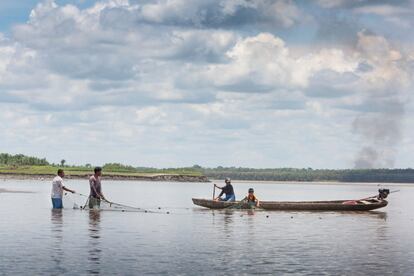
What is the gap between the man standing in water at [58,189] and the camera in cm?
5312

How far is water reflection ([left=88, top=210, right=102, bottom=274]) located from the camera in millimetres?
28297

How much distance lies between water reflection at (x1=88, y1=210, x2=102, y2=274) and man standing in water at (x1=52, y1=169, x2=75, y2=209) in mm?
3107

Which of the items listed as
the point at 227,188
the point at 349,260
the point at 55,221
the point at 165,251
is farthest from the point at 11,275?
the point at 227,188

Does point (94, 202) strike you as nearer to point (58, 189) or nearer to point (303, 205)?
point (58, 189)

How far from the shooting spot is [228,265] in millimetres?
29500

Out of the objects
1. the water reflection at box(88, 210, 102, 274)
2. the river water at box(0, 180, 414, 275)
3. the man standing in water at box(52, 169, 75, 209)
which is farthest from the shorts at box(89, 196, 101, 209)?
the water reflection at box(88, 210, 102, 274)

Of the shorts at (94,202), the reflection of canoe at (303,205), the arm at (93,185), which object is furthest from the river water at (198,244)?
the reflection of canoe at (303,205)

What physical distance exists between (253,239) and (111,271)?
44.9ft

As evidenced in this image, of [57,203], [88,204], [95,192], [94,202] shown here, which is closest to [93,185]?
[95,192]

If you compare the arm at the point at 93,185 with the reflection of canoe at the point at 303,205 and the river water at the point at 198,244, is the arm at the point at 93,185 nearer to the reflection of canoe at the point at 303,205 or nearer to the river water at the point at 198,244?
the river water at the point at 198,244

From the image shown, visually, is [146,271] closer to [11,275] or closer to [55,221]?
[11,275]

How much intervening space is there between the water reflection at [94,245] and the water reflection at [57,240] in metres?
1.17

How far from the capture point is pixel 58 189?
5509 cm

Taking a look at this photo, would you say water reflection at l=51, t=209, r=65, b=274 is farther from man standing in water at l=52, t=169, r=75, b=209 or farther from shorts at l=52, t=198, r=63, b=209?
man standing in water at l=52, t=169, r=75, b=209
